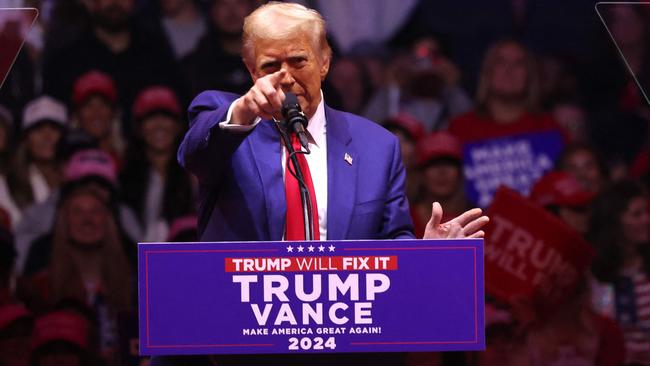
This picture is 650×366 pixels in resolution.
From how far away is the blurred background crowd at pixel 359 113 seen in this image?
17.6 ft

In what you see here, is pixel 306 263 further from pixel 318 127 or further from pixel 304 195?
pixel 318 127

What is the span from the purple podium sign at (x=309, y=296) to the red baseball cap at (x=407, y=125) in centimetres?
335

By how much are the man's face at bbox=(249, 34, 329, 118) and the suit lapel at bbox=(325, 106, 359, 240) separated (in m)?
0.11

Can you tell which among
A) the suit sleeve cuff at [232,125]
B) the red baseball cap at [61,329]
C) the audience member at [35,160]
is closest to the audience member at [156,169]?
the audience member at [35,160]

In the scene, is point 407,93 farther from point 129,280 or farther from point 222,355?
point 222,355

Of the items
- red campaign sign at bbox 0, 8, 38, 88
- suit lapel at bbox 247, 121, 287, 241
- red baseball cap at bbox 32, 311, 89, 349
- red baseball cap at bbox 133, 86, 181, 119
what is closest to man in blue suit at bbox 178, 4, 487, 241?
suit lapel at bbox 247, 121, 287, 241

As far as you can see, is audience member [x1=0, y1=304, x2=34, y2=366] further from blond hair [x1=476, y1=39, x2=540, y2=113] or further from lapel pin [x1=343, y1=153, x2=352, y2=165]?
lapel pin [x1=343, y1=153, x2=352, y2=165]

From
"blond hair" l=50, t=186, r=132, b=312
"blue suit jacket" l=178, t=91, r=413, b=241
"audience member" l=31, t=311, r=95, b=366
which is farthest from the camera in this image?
"blond hair" l=50, t=186, r=132, b=312

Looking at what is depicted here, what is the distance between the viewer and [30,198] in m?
5.67

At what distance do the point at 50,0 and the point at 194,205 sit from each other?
1.30 m

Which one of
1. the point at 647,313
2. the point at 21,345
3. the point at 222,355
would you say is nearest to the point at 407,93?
the point at 647,313

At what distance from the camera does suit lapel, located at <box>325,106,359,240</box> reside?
269 centimetres

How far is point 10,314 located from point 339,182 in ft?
10.0

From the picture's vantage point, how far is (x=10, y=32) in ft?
8.82
